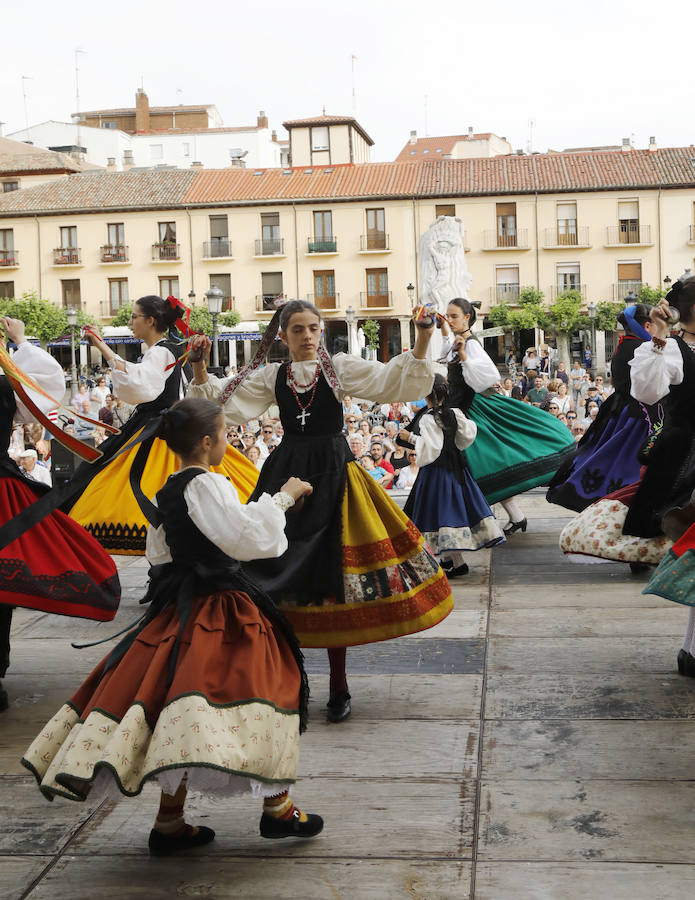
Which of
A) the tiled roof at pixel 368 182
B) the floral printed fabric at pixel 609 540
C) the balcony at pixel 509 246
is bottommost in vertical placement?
the floral printed fabric at pixel 609 540

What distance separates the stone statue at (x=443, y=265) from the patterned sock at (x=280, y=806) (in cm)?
1844

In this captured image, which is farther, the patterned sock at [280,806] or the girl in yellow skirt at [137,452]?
the girl in yellow skirt at [137,452]

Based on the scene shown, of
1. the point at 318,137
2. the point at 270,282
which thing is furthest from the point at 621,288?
the point at 318,137

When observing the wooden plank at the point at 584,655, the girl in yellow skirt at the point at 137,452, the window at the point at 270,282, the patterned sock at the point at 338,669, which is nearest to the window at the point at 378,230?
the window at the point at 270,282

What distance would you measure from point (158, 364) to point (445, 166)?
1368 inches

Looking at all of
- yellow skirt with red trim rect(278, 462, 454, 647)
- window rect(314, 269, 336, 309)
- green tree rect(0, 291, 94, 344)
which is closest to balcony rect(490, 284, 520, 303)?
window rect(314, 269, 336, 309)

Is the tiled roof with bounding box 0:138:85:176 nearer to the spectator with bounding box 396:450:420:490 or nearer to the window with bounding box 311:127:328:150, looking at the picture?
the window with bounding box 311:127:328:150

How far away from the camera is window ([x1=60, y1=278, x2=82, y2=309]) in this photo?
38812mm

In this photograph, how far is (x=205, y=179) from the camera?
39.4 meters

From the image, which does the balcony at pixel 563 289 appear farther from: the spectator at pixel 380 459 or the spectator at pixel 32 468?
the spectator at pixel 32 468

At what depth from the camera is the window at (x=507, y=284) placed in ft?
122

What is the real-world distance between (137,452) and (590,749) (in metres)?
2.63

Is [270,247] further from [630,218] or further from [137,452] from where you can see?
[137,452]

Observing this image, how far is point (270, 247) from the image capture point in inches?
1502
